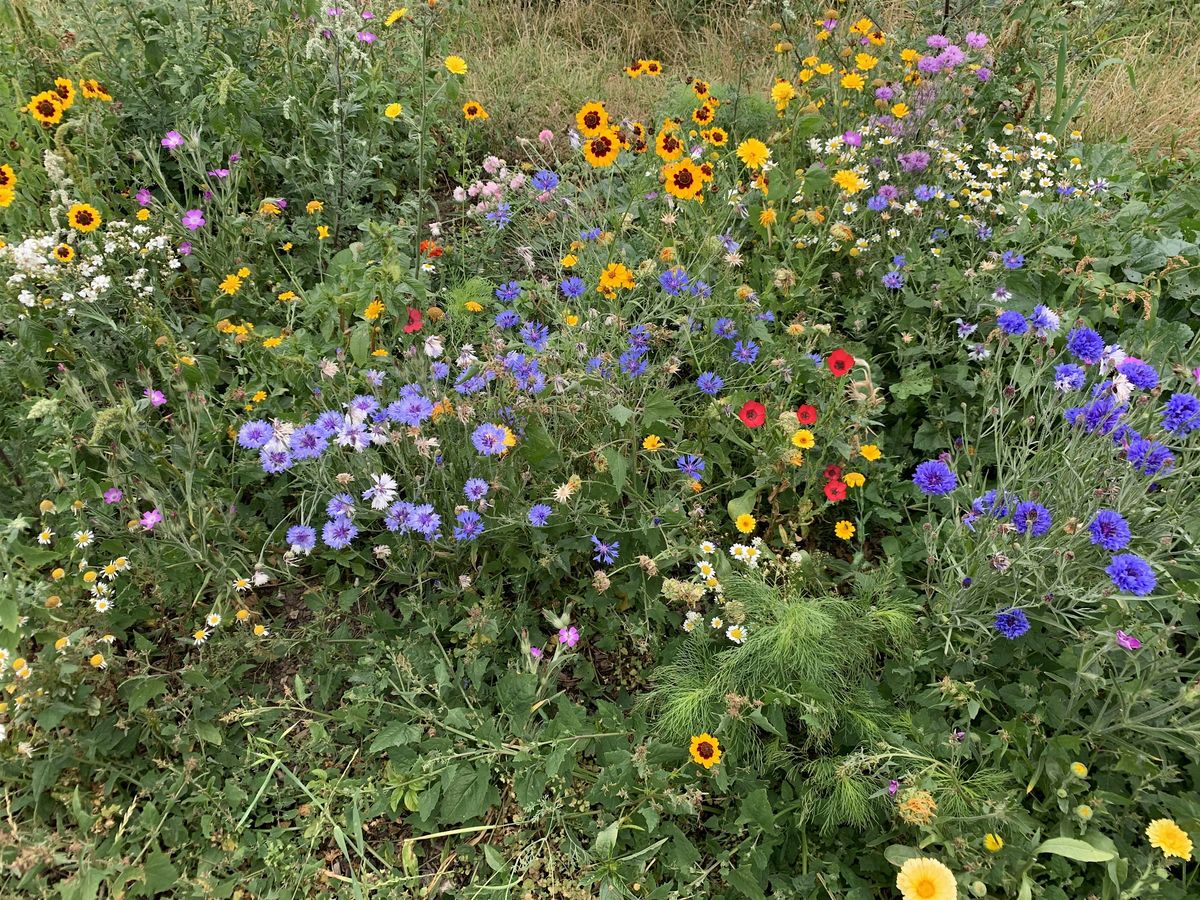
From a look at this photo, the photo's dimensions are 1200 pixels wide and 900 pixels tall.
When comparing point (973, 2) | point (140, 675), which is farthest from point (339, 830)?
point (973, 2)

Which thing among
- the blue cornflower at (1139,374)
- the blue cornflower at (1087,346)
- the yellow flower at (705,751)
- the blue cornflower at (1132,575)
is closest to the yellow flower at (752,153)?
the blue cornflower at (1087,346)

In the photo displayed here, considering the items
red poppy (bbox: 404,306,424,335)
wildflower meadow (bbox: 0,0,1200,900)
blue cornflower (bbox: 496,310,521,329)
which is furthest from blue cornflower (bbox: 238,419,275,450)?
blue cornflower (bbox: 496,310,521,329)

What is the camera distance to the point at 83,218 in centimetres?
219

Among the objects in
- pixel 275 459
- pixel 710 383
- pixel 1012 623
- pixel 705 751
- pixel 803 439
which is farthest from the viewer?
pixel 710 383

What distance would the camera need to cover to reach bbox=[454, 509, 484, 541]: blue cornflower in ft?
5.93

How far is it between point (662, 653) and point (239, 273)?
6.33 ft

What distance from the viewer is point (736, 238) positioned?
9.32 ft

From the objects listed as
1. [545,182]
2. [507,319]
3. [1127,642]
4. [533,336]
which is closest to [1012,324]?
[1127,642]

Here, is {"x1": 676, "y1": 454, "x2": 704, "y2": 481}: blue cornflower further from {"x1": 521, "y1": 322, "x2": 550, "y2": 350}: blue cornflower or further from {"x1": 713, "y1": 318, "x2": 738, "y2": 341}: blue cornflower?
{"x1": 521, "y1": 322, "x2": 550, "y2": 350}: blue cornflower

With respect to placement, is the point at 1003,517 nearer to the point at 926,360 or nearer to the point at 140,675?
the point at 926,360

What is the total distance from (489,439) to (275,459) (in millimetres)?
→ 536

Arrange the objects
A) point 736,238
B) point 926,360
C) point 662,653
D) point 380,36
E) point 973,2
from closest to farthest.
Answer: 1. point 662,653
2. point 926,360
3. point 736,238
4. point 973,2
5. point 380,36

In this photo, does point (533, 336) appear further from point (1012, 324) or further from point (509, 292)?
point (1012, 324)

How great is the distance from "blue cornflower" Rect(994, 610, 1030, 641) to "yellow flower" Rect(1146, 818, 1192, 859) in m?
0.42
